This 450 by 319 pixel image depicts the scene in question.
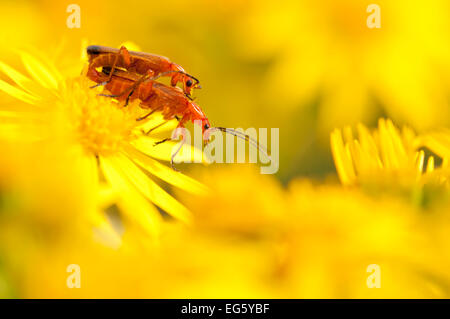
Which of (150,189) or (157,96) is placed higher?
(157,96)

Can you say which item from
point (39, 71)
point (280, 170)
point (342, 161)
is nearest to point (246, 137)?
point (280, 170)

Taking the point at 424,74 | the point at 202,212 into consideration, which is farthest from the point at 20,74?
the point at 424,74

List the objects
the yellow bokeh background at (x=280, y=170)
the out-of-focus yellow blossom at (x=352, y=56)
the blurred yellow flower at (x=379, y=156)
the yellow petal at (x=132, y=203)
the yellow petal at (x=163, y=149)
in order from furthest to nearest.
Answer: the out-of-focus yellow blossom at (x=352, y=56) < the yellow petal at (x=163, y=149) < the blurred yellow flower at (x=379, y=156) < the yellow petal at (x=132, y=203) < the yellow bokeh background at (x=280, y=170)

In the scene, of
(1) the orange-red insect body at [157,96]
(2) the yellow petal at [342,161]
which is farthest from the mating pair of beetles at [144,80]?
(2) the yellow petal at [342,161]

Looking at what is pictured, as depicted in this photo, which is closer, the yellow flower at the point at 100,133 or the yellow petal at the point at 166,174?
the yellow flower at the point at 100,133

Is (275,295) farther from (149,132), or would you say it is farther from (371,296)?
(149,132)

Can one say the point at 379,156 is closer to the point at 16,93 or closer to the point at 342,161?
the point at 342,161

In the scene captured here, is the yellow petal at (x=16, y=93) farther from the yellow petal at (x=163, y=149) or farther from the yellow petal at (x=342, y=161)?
the yellow petal at (x=342, y=161)

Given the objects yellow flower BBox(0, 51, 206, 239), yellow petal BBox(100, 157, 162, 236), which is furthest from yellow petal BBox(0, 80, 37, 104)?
yellow petal BBox(100, 157, 162, 236)
